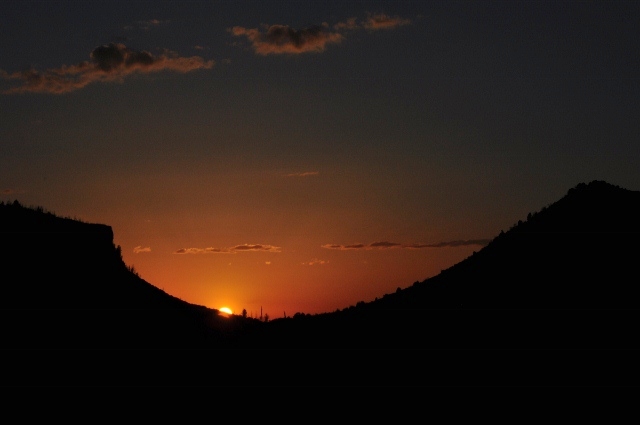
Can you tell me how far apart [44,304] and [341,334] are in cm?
1714

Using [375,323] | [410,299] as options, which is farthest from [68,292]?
[410,299]

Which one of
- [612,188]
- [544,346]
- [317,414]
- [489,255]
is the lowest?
[317,414]

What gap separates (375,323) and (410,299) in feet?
11.6

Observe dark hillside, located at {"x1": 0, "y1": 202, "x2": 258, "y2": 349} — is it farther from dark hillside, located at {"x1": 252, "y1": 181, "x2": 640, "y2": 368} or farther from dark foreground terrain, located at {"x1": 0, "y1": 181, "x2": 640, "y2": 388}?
dark hillside, located at {"x1": 252, "y1": 181, "x2": 640, "y2": 368}

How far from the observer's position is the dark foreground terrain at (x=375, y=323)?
112 ft

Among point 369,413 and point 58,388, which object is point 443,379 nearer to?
point 369,413

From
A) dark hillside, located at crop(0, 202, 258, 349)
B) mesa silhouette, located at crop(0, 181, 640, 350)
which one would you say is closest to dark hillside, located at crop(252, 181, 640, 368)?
mesa silhouette, located at crop(0, 181, 640, 350)

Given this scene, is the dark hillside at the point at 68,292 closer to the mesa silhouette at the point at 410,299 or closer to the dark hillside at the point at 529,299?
the mesa silhouette at the point at 410,299

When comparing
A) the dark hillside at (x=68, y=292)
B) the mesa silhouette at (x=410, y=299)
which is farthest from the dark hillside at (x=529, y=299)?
the dark hillside at (x=68, y=292)

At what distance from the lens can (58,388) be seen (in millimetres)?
32344

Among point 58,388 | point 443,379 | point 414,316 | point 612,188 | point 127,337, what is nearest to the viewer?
point 58,388

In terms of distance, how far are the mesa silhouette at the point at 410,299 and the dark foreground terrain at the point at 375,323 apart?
9 cm

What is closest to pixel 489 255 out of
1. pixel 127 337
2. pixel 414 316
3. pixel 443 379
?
pixel 414 316

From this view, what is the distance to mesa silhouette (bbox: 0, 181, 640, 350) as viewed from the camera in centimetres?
3478
